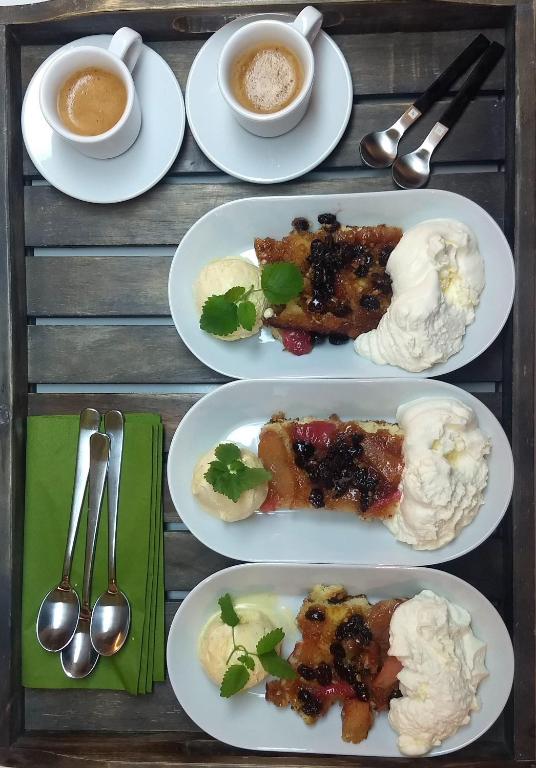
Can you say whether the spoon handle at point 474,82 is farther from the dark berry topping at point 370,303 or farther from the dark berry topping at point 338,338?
the dark berry topping at point 338,338

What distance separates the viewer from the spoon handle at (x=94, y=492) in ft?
5.80

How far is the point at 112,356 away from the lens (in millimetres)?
1816

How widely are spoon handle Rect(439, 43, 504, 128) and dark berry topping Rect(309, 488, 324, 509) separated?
1037 millimetres

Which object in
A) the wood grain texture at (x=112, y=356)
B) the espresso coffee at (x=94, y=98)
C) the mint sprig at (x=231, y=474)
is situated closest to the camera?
the mint sprig at (x=231, y=474)

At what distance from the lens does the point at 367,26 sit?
5.65 feet

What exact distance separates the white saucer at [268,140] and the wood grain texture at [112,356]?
1.65 ft

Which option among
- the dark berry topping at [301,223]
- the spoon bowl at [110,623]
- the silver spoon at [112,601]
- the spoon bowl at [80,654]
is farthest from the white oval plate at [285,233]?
the spoon bowl at [80,654]

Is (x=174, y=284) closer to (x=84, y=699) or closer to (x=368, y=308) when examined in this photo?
(x=368, y=308)

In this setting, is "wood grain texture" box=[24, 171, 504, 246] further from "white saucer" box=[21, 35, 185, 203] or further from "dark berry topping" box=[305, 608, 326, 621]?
"dark berry topping" box=[305, 608, 326, 621]

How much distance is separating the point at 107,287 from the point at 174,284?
0.76 ft

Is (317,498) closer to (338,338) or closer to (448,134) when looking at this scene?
(338,338)

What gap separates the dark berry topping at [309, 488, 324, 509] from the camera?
1.68 metres

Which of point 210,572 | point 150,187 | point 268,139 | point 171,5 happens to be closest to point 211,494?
point 210,572

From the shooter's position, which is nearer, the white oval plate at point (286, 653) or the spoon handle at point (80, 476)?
the white oval plate at point (286, 653)
